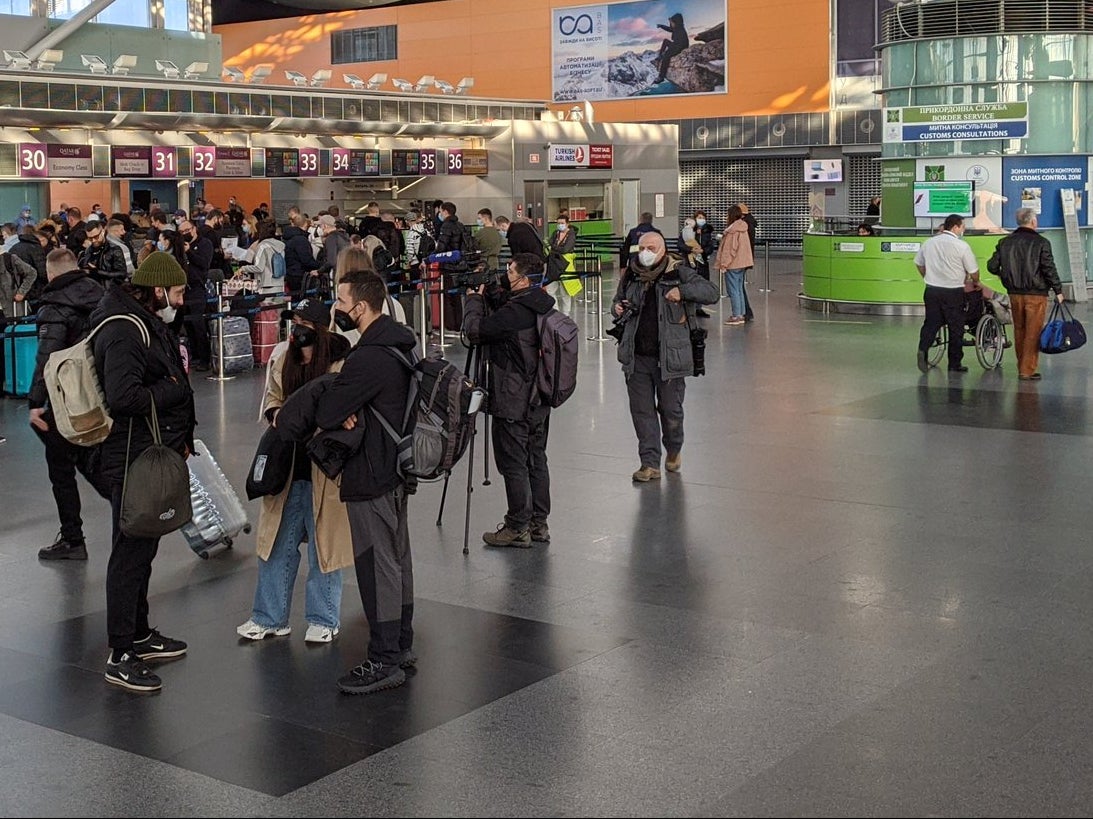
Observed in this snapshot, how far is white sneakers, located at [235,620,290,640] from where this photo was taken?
7.02 m

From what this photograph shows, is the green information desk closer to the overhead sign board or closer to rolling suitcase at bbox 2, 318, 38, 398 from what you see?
the overhead sign board

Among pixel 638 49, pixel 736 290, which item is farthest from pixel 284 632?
pixel 638 49

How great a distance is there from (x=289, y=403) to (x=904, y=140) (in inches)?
714

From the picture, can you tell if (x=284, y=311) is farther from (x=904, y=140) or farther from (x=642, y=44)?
(x=642, y=44)

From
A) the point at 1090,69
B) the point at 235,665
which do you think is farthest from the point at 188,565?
the point at 1090,69

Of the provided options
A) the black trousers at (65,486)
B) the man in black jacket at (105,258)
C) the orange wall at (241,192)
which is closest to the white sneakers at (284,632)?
the black trousers at (65,486)

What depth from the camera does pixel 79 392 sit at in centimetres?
642

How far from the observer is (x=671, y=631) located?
709cm

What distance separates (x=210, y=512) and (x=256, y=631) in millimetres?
1725

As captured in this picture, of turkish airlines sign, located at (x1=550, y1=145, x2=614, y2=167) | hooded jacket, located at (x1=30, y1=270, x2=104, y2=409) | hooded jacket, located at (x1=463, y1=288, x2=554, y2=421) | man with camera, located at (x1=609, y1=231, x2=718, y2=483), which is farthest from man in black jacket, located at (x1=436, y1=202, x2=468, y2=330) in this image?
turkish airlines sign, located at (x1=550, y1=145, x2=614, y2=167)

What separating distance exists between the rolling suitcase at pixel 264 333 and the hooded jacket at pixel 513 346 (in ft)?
31.5

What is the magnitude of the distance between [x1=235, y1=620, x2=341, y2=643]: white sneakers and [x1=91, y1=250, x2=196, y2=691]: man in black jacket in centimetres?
56

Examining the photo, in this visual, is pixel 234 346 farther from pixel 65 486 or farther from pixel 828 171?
pixel 828 171

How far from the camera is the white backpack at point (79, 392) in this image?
21.1 ft
